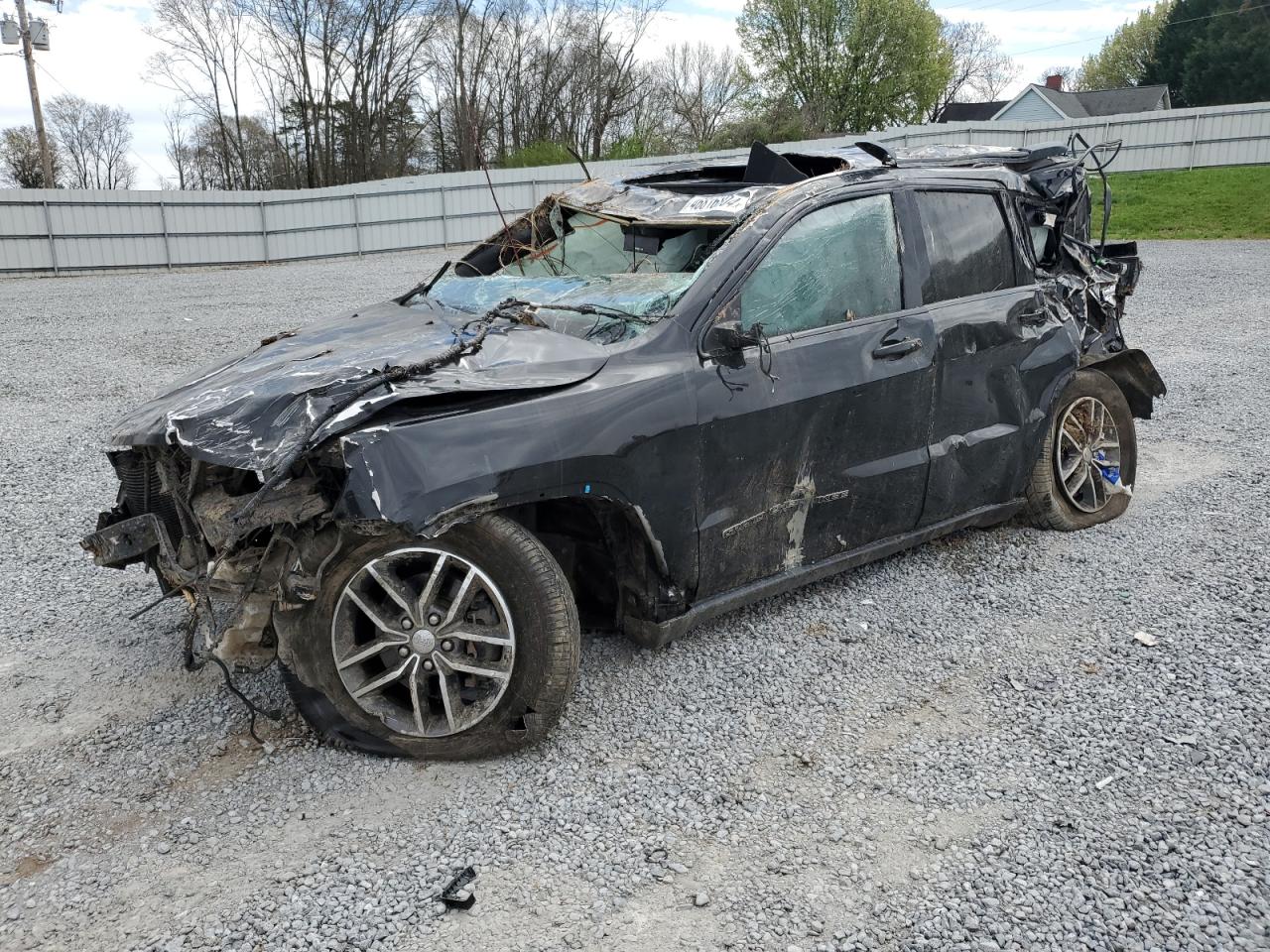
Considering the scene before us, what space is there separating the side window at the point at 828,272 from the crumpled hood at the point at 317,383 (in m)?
0.72

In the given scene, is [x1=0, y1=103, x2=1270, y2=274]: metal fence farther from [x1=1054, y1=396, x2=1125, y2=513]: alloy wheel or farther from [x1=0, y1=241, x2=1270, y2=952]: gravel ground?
[x1=0, y1=241, x2=1270, y2=952]: gravel ground

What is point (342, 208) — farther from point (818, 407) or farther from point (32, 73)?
point (818, 407)

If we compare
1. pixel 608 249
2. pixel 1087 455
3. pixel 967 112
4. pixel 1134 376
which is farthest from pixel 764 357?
pixel 967 112

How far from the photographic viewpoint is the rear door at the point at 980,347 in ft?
14.4

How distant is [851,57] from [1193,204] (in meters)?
27.6

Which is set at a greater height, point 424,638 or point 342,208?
point 342,208

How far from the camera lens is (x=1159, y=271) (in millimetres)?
15703

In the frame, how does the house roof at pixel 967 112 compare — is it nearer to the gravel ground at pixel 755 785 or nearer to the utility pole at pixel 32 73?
the utility pole at pixel 32 73

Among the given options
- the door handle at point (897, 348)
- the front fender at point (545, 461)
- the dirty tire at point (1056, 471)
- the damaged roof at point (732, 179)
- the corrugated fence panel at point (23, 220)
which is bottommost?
the dirty tire at point (1056, 471)

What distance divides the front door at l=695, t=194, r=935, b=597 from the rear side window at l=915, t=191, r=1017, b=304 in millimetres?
227

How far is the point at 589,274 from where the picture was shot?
176 inches

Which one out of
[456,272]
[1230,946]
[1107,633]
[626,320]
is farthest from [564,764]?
[456,272]

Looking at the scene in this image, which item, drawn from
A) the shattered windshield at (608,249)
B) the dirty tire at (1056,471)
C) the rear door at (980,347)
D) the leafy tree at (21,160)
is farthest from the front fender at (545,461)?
the leafy tree at (21,160)

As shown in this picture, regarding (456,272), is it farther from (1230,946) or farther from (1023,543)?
(1230,946)
